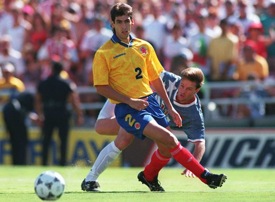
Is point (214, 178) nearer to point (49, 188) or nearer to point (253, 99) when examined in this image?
point (49, 188)

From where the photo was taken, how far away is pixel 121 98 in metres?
10.9

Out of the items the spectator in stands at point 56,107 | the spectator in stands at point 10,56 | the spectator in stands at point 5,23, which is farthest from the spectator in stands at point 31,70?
the spectator in stands at point 56,107

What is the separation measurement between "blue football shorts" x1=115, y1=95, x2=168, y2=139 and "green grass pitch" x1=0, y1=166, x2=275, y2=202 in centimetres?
77

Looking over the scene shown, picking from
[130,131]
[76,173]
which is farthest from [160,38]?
[130,131]

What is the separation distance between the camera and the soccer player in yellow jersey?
10.8 metres

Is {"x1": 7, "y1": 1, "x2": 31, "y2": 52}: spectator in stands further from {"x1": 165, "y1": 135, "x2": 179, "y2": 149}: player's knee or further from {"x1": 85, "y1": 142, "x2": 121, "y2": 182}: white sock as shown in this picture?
{"x1": 165, "y1": 135, "x2": 179, "y2": 149}: player's knee

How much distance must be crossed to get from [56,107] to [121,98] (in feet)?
32.3

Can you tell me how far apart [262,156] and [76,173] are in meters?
4.77

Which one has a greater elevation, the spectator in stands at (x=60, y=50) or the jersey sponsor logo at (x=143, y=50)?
the jersey sponsor logo at (x=143, y=50)

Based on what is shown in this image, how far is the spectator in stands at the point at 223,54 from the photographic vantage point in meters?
20.0

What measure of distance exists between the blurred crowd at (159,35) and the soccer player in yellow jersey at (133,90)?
25.8ft

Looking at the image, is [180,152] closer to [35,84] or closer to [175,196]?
[175,196]

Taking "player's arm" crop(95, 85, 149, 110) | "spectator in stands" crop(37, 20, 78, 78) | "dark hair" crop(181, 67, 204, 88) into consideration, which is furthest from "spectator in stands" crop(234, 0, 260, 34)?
"player's arm" crop(95, 85, 149, 110)

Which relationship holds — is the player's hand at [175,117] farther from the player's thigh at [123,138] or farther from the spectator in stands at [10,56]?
the spectator in stands at [10,56]
